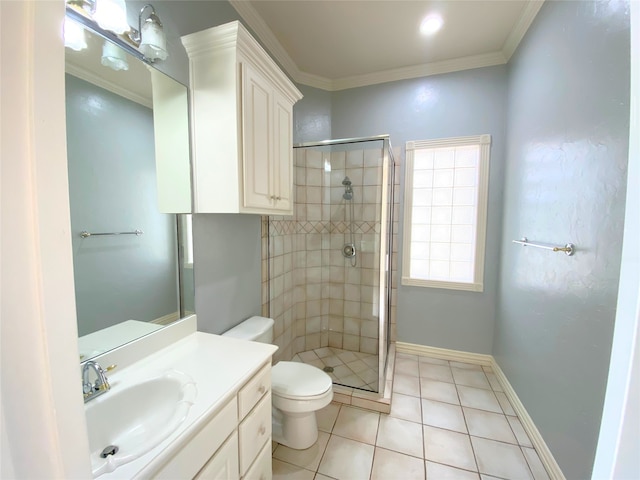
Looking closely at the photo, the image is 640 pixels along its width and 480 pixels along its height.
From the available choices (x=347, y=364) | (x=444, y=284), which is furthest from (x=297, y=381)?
(x=444, y=284)

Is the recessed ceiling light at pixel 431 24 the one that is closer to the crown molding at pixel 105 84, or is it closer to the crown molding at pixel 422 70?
the crown molding at pixel 422 70

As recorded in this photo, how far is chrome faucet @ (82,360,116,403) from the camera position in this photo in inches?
Answer: 34.1

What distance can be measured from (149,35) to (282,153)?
0.80 meters

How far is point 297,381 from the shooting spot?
161 cm

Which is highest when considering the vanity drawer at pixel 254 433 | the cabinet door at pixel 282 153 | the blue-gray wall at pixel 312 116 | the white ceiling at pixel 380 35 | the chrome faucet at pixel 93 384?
the white ceiling at pixel 380 35

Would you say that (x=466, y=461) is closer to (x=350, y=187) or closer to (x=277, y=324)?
(x=277, y=324)

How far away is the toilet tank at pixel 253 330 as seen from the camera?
1.62 meters

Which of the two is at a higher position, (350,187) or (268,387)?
(350,187)

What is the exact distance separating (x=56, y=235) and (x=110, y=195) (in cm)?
85

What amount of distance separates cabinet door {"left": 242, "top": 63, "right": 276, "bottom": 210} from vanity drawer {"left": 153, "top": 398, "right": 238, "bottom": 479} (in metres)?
0.89

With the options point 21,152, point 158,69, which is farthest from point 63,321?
point 158,69

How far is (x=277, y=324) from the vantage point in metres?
2.30

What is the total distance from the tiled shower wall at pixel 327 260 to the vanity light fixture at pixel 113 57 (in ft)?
4.36

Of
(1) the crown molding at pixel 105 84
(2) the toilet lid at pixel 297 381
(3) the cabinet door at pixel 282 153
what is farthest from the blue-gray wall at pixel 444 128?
(1) the crown molding at pixel 105 84
